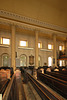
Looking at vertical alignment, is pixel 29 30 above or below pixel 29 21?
below

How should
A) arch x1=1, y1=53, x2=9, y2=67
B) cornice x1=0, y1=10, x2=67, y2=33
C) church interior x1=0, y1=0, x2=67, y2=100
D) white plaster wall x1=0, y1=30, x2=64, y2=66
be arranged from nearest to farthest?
1. church interior x1=0, y1=0, x2=67, y2=100
2. cornice x1=0, y1=10, x2=67, y2=33
3. arch x1=1, y1=53, x2=9, y2=67
4. white plaster wall x1=0, y1=30, x2=64, y2=66

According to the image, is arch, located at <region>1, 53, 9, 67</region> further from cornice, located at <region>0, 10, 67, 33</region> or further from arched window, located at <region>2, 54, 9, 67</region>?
cornice, located at <region>0, 10, 67, 33</region>

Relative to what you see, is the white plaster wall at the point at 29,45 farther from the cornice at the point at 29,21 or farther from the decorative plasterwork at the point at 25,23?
the cornice at the point at 29,21

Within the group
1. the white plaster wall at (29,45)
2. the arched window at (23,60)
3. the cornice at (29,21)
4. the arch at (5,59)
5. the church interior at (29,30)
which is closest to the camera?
the church interior at (29,30)

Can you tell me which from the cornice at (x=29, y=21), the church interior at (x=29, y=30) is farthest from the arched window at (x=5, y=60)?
the cornice at (x=29, y=21)

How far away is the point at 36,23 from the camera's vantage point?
12367 mm

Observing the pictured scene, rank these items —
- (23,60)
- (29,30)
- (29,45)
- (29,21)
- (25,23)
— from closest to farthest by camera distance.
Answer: (25,23), (29,21), (29,30), (23,60), (29,45)

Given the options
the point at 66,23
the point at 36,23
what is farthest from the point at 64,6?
the point at 36,23

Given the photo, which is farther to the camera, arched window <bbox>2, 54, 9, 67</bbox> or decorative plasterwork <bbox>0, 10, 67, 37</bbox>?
arched window <bbox>2, 54, 9, 67</bbox>

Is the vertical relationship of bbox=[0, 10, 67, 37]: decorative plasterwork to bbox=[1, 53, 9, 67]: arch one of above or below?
above

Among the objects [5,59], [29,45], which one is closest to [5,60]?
[5,59]

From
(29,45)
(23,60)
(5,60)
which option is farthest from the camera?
(29,45)

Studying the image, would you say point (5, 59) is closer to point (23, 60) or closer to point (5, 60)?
point (5, 60)

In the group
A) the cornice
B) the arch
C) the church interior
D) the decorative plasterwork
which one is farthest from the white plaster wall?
the cornice
